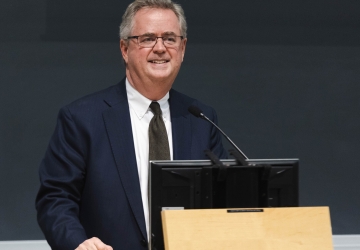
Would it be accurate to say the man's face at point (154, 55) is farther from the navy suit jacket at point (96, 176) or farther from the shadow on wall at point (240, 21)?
the shadow on wall at point (240, 21)

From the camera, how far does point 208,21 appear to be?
427 cm

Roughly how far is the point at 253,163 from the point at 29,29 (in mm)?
2287

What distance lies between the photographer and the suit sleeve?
2.38m

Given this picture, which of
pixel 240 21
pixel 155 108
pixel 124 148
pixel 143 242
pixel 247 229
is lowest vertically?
pixel 143 242

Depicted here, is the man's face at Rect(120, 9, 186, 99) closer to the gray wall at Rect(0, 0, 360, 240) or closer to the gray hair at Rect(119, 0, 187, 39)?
the gray hair at Rect(119, 0, 187, 39)

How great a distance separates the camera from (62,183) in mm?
2488

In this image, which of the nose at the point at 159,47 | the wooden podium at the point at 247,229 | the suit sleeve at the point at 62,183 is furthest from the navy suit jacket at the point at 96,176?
the wooden podium at the point at 247,229

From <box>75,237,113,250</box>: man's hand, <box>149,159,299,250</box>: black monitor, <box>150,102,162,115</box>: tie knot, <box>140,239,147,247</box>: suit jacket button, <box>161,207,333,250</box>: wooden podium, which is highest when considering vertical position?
<box>150,102,162,115</box>: tie knot

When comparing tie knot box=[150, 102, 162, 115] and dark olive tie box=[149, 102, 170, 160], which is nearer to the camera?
dark olive tie box=[149, 102, 170, 160]

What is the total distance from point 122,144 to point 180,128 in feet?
0.89

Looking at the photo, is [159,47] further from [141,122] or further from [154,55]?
[141,122]

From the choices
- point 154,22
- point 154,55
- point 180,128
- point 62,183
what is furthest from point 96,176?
point 154,22

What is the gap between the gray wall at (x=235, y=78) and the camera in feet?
13.4

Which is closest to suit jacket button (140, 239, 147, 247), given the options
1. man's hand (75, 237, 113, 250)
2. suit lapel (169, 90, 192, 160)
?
suit lapel (169, 90, 192, 160)
